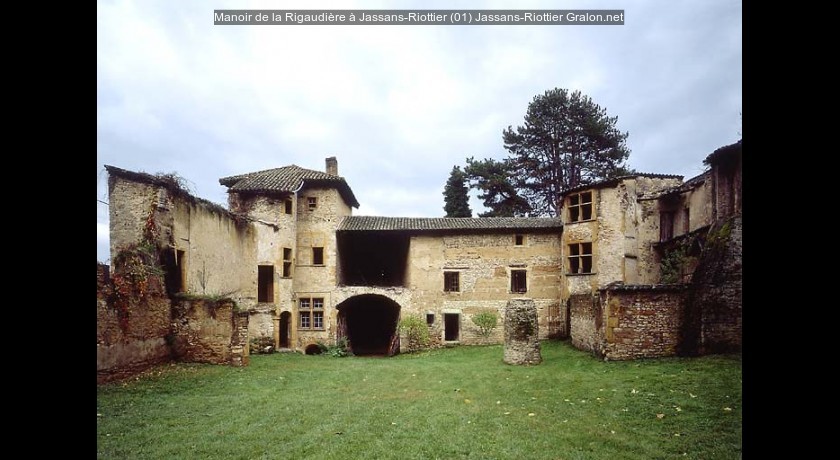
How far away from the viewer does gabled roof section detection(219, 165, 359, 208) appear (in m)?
18.9

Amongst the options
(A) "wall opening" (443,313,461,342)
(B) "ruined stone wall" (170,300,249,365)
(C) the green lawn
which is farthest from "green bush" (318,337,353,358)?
(B) "ruined stone wall" (170,300,249,365)

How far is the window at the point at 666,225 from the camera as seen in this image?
1934 cm

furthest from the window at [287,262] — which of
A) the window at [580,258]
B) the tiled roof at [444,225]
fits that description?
the window at [580,258]

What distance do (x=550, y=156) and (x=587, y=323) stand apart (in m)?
19.3

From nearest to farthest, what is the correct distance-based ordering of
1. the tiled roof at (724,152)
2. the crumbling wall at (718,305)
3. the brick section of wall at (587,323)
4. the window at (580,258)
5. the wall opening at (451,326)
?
the crumbling wall at (718,305)
the brick section of wall at (587,323)
the tiled roof at (724,152)
the window at (580,258)
the wall opening at (451,326)

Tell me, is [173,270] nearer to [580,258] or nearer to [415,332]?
[415,332]

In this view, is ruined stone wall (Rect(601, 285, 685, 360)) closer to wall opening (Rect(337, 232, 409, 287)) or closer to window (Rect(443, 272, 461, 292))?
window (Rect(443, 272, 461, 292))

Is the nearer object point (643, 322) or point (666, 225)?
point (643, 322)

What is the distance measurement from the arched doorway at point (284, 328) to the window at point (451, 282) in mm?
8029

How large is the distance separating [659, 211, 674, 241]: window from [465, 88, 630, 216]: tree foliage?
32.1 ft

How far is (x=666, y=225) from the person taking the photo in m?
19.4

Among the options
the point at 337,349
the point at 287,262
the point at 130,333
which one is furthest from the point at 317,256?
the point at 130,333

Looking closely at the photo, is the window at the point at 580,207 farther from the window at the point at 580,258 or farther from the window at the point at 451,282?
the window at the point at 451,282
